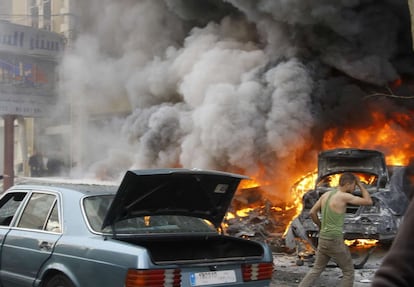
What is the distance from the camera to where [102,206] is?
4.93m

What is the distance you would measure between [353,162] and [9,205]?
666 centimetres

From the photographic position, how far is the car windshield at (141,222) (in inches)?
188

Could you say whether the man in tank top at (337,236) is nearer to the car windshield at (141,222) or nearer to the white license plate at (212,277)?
the car windshield at (141,222)

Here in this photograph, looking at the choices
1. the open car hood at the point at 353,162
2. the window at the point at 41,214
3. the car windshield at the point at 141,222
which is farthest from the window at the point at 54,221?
the open car hood at the point at 353,162

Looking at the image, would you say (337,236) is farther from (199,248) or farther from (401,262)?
(401,262)

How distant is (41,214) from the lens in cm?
518

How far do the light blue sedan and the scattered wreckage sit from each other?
156 inches

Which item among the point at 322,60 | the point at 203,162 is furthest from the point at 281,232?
the point at 322,60

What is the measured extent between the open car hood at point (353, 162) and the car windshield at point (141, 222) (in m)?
5.51

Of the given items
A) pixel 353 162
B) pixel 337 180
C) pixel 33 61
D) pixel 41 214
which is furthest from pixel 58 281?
pixel 33 61

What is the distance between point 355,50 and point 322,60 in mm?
865

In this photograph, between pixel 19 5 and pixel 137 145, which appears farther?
pixel 19 5

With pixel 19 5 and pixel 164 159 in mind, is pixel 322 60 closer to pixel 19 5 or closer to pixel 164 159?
pixel 164 159

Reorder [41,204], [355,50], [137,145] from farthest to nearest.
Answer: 1. [137,145]
2. [355,50]
3. [41,204]
